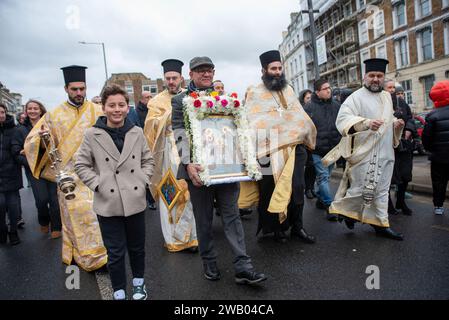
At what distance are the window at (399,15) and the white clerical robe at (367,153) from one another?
33.8 meters

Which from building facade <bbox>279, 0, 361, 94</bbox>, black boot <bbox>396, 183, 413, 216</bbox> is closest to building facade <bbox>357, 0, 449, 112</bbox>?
building facade <bbox>279, 0, 361, 94</bbox>

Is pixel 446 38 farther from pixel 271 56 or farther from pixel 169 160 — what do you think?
Result: pixel 169 160

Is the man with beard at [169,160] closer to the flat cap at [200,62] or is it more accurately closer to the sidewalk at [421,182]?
the flat cap at [200,62]

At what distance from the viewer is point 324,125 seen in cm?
630

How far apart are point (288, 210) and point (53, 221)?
3783 millimetres

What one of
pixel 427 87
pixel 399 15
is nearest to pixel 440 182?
pixel 427 87

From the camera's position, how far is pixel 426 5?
3033cm

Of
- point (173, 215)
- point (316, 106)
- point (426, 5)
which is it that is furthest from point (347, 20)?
point (173, 215)

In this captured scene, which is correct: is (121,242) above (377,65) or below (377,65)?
below

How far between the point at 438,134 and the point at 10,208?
675 cm

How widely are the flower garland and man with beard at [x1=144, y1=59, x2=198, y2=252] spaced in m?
1.20

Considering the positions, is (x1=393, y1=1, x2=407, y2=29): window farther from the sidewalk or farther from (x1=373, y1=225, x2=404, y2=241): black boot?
(x1=373, y1=225, x2=404, y2=241): black boot

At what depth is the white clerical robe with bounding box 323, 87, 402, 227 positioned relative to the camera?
473cm

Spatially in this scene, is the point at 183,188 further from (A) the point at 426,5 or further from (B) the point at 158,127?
(A) the point at 426,5
